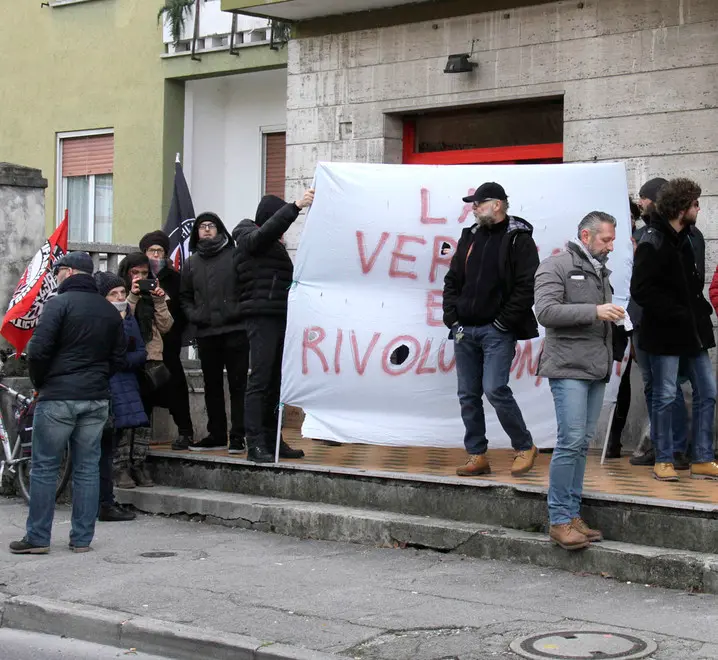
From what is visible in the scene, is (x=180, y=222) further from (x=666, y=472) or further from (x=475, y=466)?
(x=666, y=472)

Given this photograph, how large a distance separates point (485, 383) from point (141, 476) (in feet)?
10.3

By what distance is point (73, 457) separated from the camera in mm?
8953

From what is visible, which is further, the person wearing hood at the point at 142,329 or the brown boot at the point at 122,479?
the brown boot at the point at 122,479

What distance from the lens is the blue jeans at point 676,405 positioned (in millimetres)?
9555

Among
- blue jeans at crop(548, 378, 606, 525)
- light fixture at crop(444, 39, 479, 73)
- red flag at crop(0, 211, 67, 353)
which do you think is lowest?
blue jeans at crop(548, 378, 606, 525)

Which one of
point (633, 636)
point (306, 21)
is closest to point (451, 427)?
point (633, 636)

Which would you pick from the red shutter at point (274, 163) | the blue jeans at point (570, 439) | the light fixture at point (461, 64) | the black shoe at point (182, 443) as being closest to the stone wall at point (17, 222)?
the black shoe at point (182, 443)

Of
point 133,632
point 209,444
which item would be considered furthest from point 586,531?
point 209,444

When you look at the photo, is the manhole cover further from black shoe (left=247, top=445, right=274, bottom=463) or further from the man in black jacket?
black shoe (left=247, top=445, right=274, bottom=463)

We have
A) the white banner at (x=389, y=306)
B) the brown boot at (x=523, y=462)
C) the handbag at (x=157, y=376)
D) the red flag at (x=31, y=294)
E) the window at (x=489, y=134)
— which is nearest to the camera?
the brown boot at (x=523, y=462)

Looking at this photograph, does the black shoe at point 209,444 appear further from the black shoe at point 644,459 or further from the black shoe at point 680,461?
the black shoe at point 680,461

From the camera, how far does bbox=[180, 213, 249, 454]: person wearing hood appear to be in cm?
1071

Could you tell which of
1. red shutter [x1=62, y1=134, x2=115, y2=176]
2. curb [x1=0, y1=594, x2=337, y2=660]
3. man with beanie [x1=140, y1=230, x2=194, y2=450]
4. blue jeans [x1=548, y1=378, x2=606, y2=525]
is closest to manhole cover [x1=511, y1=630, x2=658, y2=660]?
curb [x1=0, y1=594, x2=337, y2=660]

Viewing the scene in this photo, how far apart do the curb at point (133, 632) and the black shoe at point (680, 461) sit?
158 inches
